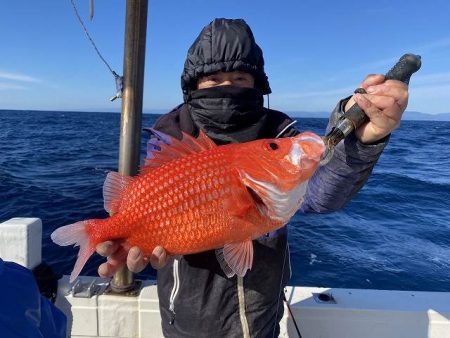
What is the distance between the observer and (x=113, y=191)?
1815 mm

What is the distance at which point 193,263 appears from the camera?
83.0 inches

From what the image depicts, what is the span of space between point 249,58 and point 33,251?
2.83 metres

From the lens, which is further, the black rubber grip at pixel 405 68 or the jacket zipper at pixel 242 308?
the jacket zipper at pixel 242 308

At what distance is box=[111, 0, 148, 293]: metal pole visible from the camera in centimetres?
320

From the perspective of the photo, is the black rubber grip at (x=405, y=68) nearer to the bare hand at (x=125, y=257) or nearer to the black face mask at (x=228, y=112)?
the black face mask at (x=228, y=112)

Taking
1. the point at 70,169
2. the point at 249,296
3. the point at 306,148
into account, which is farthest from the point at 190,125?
the point at 70,169

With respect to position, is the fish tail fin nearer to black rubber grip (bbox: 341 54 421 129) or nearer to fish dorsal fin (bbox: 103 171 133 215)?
fish dorsal fin (bbox: 103 171 133 215)

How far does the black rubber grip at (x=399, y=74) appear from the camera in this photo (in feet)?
5.23

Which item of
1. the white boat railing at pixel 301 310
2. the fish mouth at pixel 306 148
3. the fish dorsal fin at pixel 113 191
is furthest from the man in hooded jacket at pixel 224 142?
the white boat railing at pixel 301 310

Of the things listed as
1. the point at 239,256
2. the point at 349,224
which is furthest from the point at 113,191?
the point at 349,224

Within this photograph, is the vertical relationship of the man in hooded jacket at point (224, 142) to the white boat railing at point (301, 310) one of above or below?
above

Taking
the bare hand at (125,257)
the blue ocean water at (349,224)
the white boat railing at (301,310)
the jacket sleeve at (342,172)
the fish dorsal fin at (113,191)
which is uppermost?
the jacket sleeve at (342,172)

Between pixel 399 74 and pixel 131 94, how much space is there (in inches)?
98.0

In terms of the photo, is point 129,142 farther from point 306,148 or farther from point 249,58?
point 306,148
